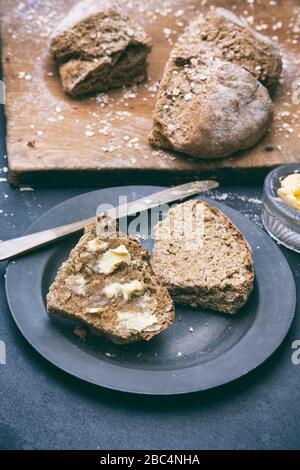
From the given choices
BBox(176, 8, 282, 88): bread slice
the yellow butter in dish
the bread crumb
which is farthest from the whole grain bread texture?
the bread crumb

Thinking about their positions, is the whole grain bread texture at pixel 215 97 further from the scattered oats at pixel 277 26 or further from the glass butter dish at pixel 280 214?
the scattered oats at pixel 277 26

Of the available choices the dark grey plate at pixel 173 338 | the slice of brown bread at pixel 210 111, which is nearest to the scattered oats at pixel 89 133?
the slice of brown bread at pixel 210 111

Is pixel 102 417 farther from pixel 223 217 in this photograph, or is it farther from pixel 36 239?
pixel 223 217

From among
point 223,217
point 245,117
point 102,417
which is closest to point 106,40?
point 245,117

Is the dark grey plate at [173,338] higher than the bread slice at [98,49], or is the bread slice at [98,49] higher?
the bread slice at [98,49]

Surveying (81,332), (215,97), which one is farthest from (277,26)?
(81,332)
